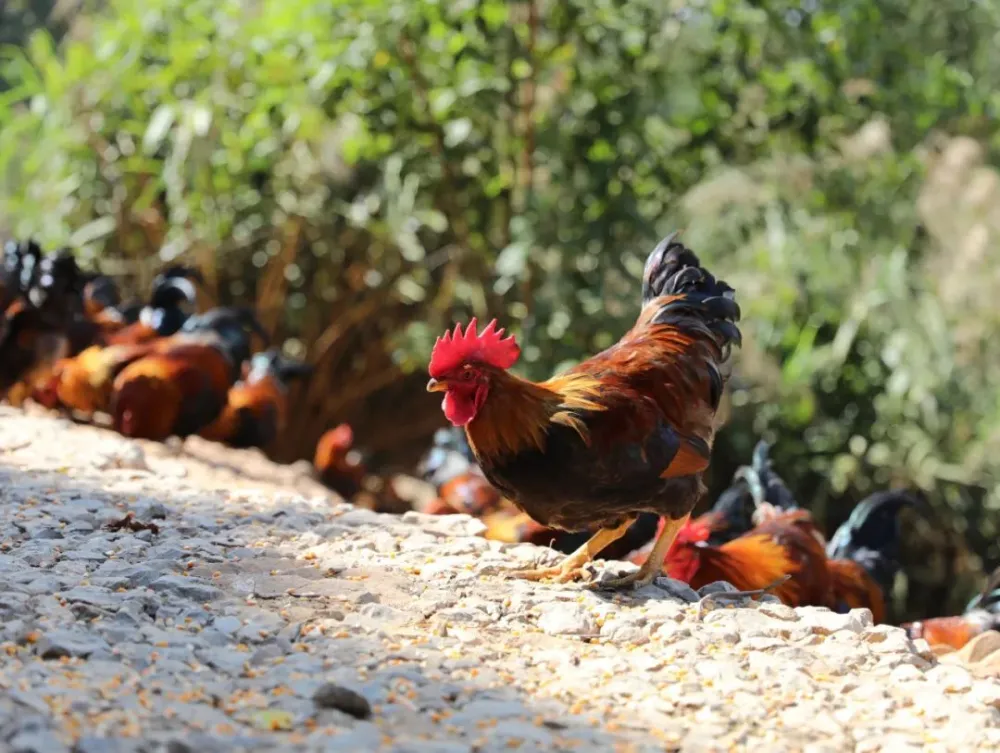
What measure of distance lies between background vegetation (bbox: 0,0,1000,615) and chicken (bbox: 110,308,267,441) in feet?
5.21

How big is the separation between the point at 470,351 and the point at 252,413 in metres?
4.62

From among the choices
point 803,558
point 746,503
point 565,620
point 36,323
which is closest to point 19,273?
point 36,323

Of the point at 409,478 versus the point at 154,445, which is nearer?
the point at 154,445

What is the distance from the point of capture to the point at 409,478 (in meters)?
10.1

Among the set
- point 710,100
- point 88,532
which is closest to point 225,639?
point 88,532

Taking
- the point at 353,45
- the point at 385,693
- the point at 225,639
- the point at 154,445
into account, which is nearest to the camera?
the point at 385,693

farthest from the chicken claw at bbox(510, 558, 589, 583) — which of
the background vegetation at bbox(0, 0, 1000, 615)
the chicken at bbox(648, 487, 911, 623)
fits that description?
the background vegetation at bbox(0, 0, 1000, 615)

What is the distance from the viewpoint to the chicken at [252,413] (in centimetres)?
777

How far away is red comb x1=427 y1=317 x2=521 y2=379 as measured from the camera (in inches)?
136

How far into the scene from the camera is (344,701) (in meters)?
2.53

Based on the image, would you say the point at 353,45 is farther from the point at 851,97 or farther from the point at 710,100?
the point at 851,97

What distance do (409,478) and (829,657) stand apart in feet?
23.1

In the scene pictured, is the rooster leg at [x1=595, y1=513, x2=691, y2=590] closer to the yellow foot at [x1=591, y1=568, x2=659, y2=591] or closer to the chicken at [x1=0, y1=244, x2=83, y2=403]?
the yellow foot at [x1=591, y1=568, x2=659, y2=591]

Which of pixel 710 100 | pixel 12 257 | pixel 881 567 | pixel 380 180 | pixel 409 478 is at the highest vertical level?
pixel 710 100
